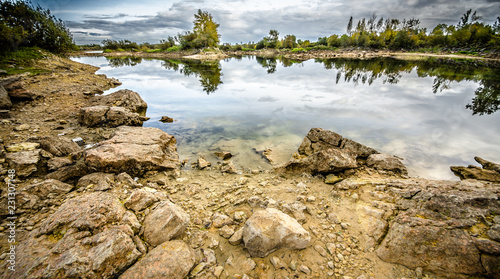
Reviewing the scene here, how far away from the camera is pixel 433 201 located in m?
3.98

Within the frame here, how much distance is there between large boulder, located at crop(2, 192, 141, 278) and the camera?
2.59 m

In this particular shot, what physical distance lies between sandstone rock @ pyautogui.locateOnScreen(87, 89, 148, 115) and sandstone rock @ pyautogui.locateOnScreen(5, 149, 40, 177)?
8.44 m

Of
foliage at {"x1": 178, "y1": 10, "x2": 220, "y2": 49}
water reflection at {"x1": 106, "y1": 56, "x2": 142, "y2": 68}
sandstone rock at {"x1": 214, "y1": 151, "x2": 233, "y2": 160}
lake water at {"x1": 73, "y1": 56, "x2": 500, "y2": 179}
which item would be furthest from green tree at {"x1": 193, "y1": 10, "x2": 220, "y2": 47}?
sandstone rock at {"x1": 214, "y1": 151, "x2": 233, "y2": 160}

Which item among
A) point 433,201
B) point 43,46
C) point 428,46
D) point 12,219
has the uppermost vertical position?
point 428,46

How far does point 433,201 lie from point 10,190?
9.80 m

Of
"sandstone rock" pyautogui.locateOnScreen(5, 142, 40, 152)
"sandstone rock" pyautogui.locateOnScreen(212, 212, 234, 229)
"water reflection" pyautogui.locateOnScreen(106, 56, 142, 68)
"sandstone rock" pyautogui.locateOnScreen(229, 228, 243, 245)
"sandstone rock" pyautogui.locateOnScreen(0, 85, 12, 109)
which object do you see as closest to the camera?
"sandstone rock" pyautogui.locateOnScreen(229, 228, 243, 245)

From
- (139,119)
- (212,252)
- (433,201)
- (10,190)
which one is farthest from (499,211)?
(139,119)

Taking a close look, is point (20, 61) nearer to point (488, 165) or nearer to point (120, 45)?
point (488, 165)

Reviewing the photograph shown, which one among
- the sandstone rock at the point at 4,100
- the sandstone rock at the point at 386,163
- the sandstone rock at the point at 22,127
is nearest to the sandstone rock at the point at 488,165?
the sandstone rock at the point at 386,163

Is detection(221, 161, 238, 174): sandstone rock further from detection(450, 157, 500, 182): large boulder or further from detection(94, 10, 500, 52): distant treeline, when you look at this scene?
detection(94, 10, 500, 52): distant treeline

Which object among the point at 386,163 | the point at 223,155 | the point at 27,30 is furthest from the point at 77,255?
the point at 27,30

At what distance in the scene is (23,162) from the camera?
16.5ft

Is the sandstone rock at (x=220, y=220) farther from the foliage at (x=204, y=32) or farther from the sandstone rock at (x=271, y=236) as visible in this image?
the foliage at (x=204, y=32)

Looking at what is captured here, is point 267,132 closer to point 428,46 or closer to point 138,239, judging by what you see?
point 138,239
